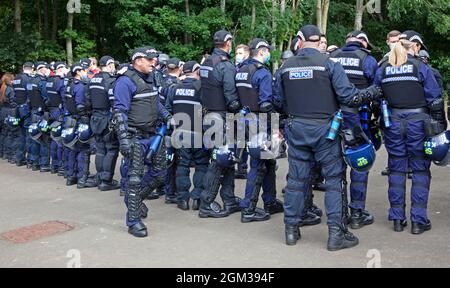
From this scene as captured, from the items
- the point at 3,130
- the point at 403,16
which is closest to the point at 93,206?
the point at 3,130

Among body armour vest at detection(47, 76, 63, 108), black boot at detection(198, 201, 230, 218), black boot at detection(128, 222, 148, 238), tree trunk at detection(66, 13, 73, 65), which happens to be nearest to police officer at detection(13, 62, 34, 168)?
body armour vest at detection(47, 76, 63, 108)

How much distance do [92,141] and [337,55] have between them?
4.96 metres

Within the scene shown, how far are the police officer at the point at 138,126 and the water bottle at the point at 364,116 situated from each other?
238 cm

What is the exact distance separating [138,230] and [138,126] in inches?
48.9

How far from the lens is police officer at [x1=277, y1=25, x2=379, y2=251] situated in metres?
5.52

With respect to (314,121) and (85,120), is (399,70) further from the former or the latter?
(85,120)

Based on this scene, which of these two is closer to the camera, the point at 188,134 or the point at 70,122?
the point at 188,134

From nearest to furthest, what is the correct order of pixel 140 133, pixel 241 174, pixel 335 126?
1. pixel 335 126
2. pixel 140 133
3. pixel 241 174

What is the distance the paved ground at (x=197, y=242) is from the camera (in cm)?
543

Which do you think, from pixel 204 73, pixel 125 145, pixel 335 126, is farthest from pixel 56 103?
pixel 335 126

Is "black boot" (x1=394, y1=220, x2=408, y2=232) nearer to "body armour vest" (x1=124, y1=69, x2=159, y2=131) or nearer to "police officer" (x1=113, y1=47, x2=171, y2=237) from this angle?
"police officer" (x1=113, y1=47, x2=171, y2=237)

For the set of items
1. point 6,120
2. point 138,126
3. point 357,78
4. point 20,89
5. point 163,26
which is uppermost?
point 163,26

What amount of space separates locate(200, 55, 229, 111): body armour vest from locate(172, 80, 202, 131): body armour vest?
332 mm

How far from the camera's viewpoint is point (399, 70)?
19.8 feet
